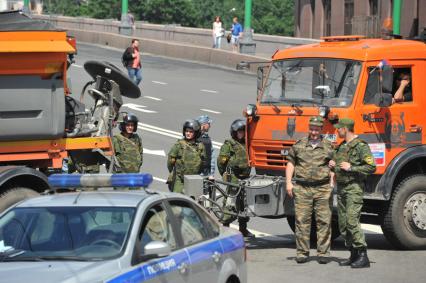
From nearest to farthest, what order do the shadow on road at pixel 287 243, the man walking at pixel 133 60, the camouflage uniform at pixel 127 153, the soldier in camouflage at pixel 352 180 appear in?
1. the soldier in camouflage at pixel 352 180
2. the camouflage uniform at pixel 127 153
3. the shadow on road at pixel 287 243
4. the man walking at pixel 133 60

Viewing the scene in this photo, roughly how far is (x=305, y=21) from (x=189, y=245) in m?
50.9

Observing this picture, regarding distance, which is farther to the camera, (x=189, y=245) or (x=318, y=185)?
(x=318, y=185)

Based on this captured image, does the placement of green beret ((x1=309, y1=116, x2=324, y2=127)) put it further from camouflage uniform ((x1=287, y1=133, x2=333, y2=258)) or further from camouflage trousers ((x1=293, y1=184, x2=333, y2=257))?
camouflage trousers ((x1=293, y1=184, x2=333, y2=257))

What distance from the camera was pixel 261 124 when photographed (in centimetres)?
1446

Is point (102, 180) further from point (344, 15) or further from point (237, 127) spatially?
point (344, 15)

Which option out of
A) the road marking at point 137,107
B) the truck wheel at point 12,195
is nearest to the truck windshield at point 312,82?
the truck wheel at point 12,195

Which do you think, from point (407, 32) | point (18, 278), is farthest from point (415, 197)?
point (407, 32)

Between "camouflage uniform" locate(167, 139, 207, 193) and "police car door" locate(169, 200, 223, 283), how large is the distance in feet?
16.7

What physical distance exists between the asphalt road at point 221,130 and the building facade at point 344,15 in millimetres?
8277

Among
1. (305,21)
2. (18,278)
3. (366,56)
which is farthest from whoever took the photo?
(305,21)

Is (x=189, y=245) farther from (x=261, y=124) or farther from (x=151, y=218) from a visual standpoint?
(x=261, y=124)

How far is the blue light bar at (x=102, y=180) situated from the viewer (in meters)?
8.76

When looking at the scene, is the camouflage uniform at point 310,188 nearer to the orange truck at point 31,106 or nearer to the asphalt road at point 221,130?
the asphalt road at point 221,130

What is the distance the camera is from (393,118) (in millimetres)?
14250
